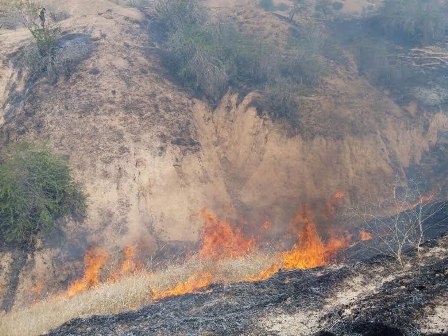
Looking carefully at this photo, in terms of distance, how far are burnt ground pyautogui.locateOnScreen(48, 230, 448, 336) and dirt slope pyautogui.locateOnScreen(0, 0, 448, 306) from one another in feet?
21.7

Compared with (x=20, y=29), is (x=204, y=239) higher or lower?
lower

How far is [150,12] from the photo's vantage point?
94.6 feet

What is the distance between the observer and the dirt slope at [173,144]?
17938mm

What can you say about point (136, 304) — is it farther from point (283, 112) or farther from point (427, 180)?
point (427, 180)

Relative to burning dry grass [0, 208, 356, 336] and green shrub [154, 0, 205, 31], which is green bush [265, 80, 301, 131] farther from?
green shrub [154, 0, 205, 31]

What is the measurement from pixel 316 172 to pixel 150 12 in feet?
58.1

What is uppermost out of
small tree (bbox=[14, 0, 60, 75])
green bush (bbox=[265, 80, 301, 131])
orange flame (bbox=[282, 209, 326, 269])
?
small tree (bbox=[14, 0, 60, 75])

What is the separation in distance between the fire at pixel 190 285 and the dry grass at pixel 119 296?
0.55ft

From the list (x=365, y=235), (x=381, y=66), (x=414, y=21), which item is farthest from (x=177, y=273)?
(x=414, y=21)

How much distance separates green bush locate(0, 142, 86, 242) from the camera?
606 inches

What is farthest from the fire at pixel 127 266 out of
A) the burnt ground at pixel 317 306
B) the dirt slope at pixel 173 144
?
the burnt ground at pixel 317 306

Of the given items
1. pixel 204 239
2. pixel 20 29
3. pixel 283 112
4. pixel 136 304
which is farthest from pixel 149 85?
pixel 136 304

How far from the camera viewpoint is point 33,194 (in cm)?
1564

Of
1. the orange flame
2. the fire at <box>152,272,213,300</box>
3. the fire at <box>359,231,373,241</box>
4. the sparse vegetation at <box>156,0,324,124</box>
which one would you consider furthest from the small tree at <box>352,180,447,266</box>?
the sparse vegetation at <box>156,0,324,124</box>
